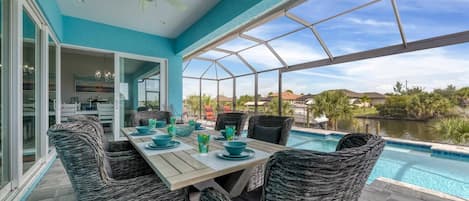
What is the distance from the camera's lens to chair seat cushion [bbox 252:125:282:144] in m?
2.13

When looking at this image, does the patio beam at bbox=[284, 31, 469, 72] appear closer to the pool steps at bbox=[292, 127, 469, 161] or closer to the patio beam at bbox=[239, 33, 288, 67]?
the patio beam at bbox=[239, 33, 288, 67]

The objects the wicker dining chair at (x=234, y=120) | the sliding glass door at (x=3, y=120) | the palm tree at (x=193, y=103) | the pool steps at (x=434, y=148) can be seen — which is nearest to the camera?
the sliding glass door at (x=3, y=120)

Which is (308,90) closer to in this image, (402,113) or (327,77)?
(327,77)

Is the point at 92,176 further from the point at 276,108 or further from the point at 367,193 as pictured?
the point at 276,108

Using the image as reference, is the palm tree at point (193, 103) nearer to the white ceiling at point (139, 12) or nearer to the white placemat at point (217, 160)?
the white ceiling at point (139, 12)

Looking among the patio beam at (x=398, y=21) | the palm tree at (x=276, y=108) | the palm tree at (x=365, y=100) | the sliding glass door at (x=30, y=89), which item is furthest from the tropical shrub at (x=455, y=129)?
the sliding glass door at (x=30, y=89)

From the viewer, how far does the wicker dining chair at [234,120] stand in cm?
262

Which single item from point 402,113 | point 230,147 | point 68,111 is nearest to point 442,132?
point 402,113

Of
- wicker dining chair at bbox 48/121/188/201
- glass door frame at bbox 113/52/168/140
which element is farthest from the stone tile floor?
glass door frame at bbox 113/52/168/140

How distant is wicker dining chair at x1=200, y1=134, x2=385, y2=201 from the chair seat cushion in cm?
132

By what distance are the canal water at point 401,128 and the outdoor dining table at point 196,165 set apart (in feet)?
15.2

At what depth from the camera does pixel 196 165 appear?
3.76ft

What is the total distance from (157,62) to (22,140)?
10.3 feet

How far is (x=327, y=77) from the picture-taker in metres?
5.96
